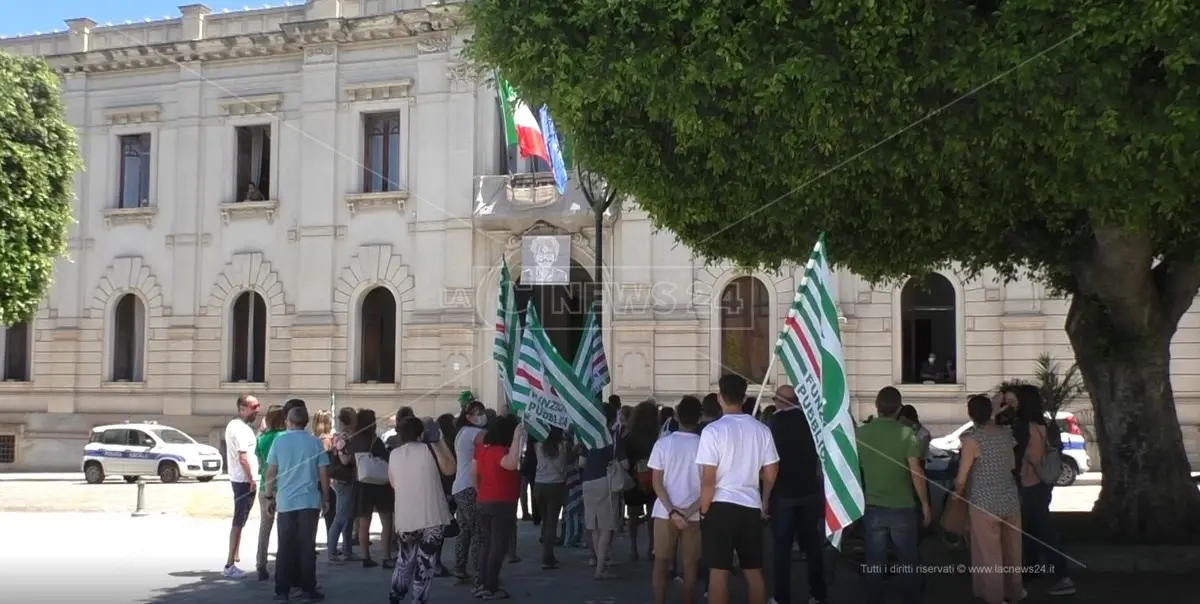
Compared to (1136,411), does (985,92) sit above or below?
above

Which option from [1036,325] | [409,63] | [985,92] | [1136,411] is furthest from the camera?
[409,63]

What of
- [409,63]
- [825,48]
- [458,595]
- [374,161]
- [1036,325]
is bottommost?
[458,595]

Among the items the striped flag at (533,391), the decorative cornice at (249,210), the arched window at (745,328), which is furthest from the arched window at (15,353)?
the striped flag at (533,391)

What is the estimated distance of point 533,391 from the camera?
11.2 m

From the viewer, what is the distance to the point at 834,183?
970cm

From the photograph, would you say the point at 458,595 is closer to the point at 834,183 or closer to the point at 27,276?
the point at 834,183

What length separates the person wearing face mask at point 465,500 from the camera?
10.3 meters

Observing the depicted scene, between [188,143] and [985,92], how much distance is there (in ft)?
81.1

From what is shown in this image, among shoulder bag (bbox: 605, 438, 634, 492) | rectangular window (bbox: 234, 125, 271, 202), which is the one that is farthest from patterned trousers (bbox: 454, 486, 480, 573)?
rectangular window (bbox: 234, 125, 271, 202)

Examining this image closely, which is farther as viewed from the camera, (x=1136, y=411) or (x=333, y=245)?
(x=333, y=245)

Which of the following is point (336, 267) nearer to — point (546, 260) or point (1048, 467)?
point (546, 260)

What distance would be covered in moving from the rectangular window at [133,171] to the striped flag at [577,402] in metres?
22.3

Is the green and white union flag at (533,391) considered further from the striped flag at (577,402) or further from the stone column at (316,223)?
the stone column at (316,223)

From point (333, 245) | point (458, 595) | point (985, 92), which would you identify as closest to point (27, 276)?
point (333, 245)
